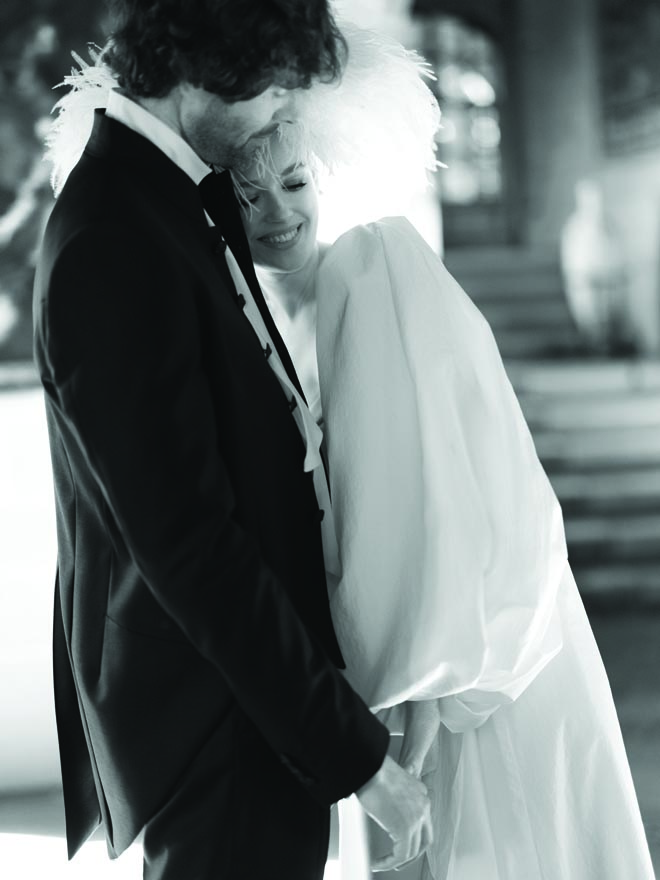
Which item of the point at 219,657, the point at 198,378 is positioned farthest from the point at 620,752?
the point at 198,378

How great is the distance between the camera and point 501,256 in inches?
441

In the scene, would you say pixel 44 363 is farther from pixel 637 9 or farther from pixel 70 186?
→ pixel 637 9

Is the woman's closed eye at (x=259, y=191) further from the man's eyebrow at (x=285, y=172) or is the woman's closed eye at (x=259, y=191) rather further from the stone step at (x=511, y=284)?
the stone step at (x=511, y=284)

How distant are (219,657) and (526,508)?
0.48 meters

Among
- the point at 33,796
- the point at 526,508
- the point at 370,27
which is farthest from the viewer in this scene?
the point at 33,796

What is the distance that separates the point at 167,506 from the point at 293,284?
0.72 m

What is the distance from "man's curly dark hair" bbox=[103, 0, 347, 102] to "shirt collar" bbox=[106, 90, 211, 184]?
2 centimetres

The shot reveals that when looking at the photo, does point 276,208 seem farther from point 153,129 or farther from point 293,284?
point 153,129

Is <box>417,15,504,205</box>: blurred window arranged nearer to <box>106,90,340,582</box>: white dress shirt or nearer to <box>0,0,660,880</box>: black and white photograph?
<box>0,0,660,880</box>: black and white photograph

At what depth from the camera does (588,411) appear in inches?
296

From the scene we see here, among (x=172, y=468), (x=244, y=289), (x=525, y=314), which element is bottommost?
(x=525, y=314)

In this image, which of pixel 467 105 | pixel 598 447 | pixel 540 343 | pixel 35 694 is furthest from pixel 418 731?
pixel 467 105

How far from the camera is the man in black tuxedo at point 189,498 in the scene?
0.96m

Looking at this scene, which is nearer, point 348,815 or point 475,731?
point 475,731
